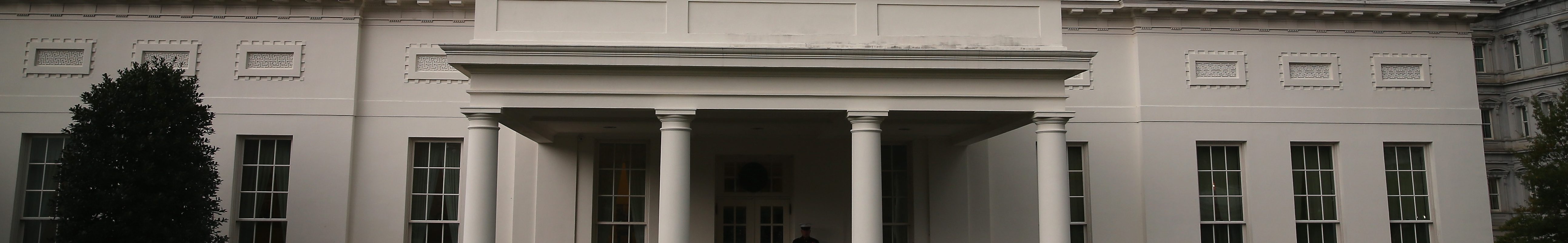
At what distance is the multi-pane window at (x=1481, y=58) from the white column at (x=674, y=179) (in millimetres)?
19477

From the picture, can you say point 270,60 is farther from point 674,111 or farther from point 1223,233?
point 1223,233

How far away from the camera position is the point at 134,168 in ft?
35.8

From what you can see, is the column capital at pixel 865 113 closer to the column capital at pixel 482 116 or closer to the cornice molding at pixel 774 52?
the cornice molding at pixel 774 52

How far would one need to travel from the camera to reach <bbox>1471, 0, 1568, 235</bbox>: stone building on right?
19.0 m

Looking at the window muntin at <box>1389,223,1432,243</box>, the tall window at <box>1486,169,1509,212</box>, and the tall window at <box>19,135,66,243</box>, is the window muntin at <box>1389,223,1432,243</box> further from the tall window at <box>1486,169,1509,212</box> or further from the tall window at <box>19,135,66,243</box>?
the tall window at <box>19,135,66,243</box>

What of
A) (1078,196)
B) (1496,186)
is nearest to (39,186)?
(1078,196)

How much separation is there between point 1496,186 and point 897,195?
52.0 ft

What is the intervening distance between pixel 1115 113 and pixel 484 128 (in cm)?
901

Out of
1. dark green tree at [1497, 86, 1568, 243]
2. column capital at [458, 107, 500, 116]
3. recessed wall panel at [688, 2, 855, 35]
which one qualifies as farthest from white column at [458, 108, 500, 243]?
dark green tree at [1497, 86, 1568, 243]

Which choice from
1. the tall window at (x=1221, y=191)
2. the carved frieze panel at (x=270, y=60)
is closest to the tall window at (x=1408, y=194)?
the tall window at (x=1221, y=191)

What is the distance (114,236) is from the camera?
1083 centimetres

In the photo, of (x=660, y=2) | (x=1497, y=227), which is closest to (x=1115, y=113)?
(x=660, y=2)

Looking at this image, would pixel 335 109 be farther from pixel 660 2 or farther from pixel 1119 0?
pixel 1119 0

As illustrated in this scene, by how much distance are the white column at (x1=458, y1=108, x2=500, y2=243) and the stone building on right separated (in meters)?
19.8
